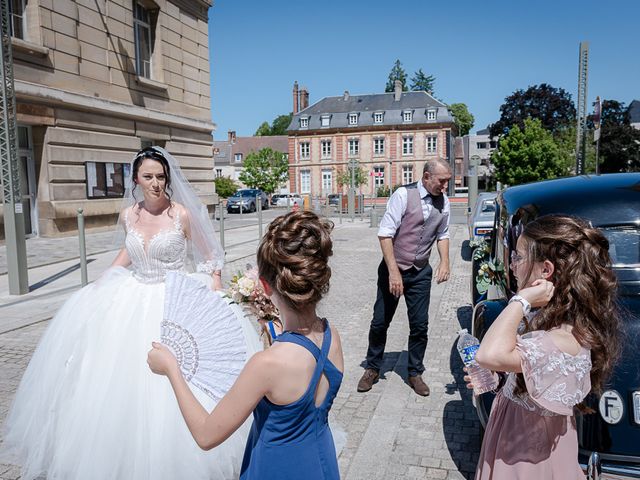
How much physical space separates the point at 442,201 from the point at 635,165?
200 feet

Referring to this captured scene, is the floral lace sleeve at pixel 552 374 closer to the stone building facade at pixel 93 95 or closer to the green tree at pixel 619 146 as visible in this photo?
the stone building facade at pixel 93 95

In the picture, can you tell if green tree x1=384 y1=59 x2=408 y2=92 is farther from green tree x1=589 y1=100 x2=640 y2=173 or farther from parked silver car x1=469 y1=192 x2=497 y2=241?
parked silver car x1=469 y1=192 x2=497 y2=241

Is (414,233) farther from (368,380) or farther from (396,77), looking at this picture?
(396,77)

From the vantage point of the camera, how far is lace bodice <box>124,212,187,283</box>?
154 inches

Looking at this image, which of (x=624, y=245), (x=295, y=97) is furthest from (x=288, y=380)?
(x=295, y=97)

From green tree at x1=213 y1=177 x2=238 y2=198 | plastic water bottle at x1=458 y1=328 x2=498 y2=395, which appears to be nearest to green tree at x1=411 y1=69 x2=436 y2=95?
green tree at x1=213 y1=177 x2=238 y2=198

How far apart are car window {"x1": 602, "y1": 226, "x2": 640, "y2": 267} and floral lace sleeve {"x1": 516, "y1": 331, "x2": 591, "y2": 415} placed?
1.81 meters

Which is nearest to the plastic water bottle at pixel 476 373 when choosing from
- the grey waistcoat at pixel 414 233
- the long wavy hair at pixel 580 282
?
the long wavy hair at pixel 580 282

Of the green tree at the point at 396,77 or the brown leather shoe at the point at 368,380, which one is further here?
the green tree at the point at 396,77

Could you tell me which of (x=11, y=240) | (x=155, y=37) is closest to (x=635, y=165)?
(x=155, y=37)

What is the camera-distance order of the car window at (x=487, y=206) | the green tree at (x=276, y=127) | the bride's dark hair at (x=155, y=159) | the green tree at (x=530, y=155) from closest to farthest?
the bride's dark hair at (x=155, y=159), the car window at (x=487, y=206), the green tree at (x=530, y=155), the green tree at (x=276, y=127)

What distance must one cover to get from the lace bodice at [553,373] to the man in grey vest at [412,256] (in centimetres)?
265

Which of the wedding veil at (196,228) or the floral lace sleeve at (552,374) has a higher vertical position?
the wedding veil at (196,228)

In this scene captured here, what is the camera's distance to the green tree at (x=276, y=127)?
105750 mm
